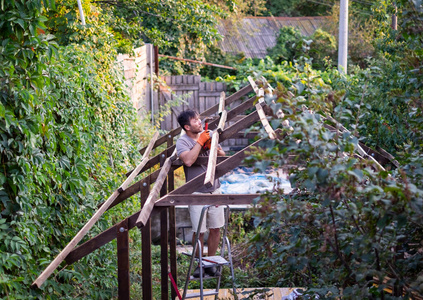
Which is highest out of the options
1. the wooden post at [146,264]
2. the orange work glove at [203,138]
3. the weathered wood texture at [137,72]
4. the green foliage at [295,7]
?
the green foliage at [295,7]

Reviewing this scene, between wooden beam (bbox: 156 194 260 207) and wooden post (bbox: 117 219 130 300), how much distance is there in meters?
0.31

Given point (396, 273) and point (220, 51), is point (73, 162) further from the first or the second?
point (220, 51)

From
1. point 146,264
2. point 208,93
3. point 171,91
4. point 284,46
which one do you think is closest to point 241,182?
point 171,91

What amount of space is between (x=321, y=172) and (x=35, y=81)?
2.44 metres

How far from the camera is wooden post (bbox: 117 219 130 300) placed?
3150 mm

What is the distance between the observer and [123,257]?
3162 millimetres

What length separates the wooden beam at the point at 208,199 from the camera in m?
3.29

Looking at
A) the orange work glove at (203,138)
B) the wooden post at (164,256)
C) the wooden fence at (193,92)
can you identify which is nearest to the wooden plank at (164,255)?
the wooden post at (164,256)

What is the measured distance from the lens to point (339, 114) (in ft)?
7.76

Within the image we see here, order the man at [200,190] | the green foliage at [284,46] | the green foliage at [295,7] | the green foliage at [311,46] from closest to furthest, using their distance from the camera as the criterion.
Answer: the man at [200,190] < the green foliage at [311,46] < the green foliage at [284,46] < the green foliage at [295,7]

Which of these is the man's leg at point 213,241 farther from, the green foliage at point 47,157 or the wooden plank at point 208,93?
the wooden plank at point 208,93

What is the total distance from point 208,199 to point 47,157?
64.0 inches

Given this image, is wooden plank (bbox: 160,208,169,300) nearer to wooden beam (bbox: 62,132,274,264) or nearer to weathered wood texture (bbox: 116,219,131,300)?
wooden beam (bbox: 62,132,274,264)

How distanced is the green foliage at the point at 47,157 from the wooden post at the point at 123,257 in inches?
28.4
